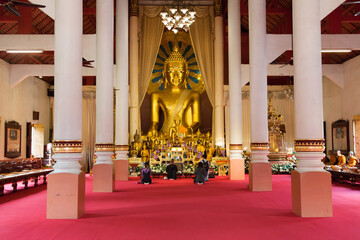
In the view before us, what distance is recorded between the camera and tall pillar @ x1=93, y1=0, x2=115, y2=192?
380 inches

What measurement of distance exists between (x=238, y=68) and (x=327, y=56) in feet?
21.0

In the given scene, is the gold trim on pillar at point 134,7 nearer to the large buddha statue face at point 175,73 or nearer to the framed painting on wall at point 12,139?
the large buddha statue face at point 175,73

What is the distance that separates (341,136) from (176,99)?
333 inches

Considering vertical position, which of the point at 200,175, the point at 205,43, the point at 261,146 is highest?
the point at 205,43

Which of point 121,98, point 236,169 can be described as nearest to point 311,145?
point 236,169

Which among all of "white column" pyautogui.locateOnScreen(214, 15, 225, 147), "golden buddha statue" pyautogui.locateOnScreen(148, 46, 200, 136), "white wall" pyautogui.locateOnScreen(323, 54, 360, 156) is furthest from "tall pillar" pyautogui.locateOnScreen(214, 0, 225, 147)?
"white wall" pyautogui.locateOnScreen(323, 54, 360, 156)

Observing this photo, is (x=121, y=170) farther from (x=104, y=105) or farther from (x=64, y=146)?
(x=64, y=146)

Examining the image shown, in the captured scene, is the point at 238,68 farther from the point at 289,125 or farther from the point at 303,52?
the point at 289,125

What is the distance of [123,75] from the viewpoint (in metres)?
13.5

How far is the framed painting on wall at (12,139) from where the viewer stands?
15.2 meters

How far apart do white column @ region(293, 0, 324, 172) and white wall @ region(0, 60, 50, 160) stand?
12201 mm

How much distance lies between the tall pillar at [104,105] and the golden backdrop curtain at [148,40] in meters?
7.74

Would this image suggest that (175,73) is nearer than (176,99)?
Yes

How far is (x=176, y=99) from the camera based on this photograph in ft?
68.1
